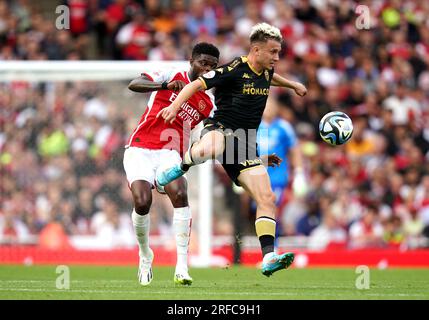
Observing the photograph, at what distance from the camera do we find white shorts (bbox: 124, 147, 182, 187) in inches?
420

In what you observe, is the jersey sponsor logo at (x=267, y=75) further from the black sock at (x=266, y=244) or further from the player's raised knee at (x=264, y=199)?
the black sock at (x=266, y=244)

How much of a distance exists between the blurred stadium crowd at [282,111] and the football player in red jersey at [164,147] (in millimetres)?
5376

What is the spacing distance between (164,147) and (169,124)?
0.89 feet

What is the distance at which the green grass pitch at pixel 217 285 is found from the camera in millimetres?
9211

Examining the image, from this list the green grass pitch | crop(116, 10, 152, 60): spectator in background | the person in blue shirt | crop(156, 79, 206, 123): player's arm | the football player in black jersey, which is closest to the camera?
the green grass pitch

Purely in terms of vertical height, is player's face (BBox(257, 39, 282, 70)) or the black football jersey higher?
player's face (BBox(257, 39, 282, 70))

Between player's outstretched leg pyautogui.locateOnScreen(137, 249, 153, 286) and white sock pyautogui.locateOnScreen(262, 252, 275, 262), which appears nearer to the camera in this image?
white sock pyautogui.locateOnScreen(262, 252, 275, 262)

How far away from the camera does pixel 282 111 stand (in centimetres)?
1705

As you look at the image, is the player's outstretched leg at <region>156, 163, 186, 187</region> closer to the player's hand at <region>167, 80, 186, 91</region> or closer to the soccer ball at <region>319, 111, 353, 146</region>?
the player's hand at <region>167, 80, 186, 91</region>

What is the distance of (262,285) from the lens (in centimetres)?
1059

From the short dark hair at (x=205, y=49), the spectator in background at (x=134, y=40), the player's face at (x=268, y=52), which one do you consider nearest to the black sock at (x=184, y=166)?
the short dark hair at (x=205, y=49)

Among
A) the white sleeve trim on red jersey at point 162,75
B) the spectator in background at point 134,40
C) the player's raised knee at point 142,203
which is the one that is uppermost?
the spectator in background at point 134,40

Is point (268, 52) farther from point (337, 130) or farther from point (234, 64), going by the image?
point (337, 130)

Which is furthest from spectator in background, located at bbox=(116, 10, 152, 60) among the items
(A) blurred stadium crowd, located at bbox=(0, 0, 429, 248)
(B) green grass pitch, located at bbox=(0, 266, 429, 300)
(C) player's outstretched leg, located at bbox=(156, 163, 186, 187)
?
(C) player's outstretched leg, located at bbox=(156, 163, 186, 187)
